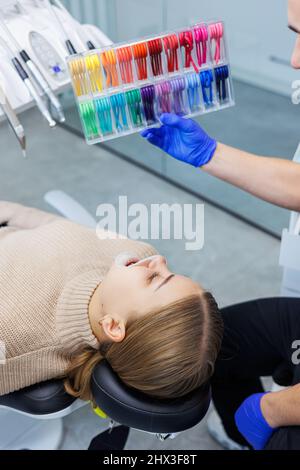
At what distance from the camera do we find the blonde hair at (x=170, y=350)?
98 centimetres

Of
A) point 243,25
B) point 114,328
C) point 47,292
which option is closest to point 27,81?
point 47,292

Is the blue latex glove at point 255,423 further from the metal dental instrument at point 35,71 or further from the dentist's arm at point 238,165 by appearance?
the metal dental instrument at point 35,71

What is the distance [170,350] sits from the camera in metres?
0.98

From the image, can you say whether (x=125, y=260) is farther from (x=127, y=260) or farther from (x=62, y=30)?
(x=62, y=30)

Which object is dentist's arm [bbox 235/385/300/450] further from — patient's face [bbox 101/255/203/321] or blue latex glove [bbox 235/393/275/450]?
patient's face [bbox 101/255/203/321]

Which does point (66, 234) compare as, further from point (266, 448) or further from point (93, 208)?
point (93, 208)

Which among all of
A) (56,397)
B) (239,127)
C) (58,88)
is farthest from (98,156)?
(56,397)

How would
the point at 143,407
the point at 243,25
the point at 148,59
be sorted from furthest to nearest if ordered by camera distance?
1. the point at 243,25
2. the point at 148,59
3. the point at 143,407

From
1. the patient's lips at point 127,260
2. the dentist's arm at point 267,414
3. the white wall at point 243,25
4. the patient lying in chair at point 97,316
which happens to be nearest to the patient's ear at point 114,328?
the patient lying in chair at point 97,316

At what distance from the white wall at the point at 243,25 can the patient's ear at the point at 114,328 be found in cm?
130

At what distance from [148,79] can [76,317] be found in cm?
56

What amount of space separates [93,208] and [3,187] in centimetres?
43

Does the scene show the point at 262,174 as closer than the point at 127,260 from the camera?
No

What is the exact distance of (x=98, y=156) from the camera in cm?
272
